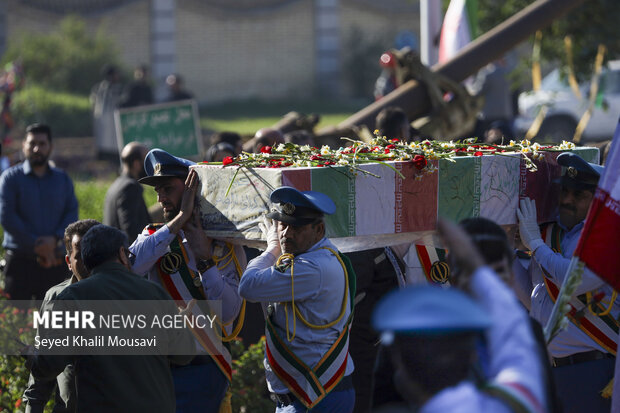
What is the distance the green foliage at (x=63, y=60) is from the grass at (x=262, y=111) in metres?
3.81

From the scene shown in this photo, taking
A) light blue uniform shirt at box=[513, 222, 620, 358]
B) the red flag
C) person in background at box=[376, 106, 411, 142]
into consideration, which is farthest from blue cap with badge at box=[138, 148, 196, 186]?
person in background at box=[376, 106, 411, 142]

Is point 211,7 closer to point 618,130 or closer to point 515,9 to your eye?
point 515,9

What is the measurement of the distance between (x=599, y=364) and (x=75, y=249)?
2.88 meters

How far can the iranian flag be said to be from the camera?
416 inches

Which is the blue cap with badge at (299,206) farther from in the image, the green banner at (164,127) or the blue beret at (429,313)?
the green banner at (164,127)

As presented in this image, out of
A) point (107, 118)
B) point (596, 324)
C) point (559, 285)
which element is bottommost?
point (596, 324)

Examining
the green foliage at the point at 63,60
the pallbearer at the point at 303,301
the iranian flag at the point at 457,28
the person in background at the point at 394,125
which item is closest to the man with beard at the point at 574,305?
the pallbearer at the point at 303,301

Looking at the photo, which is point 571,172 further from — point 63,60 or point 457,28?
point 63,60

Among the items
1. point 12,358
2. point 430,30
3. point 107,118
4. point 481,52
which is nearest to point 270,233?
point 12,358

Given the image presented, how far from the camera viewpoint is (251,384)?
6738 millimetres

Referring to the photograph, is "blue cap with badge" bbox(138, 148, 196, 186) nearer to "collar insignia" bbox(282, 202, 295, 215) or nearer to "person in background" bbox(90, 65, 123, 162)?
"collar insignia" bbox(282, 202, 295, 215)

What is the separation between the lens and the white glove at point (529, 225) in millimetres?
5152

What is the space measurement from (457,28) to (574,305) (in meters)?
6.13

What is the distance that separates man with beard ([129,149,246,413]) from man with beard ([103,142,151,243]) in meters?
2.32
